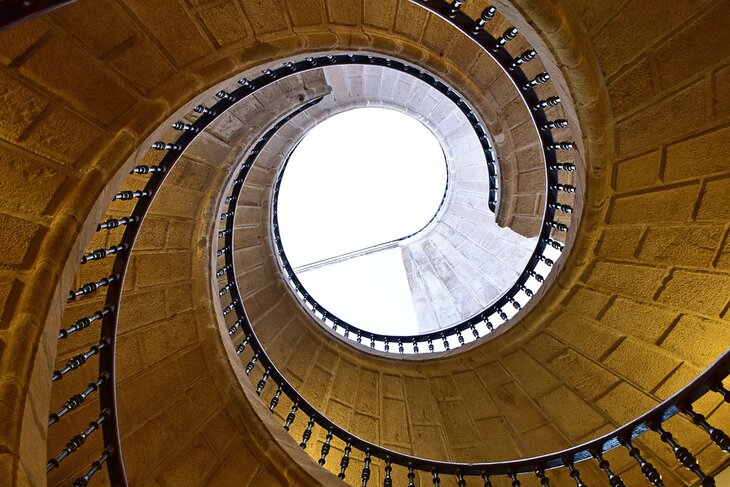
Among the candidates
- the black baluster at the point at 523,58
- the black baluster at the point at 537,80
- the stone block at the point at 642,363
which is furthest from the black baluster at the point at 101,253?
the stone block at the point at 642,363

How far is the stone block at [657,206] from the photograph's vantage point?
3234 mm

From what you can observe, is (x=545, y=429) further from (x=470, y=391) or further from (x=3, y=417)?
(x=3, y=417)

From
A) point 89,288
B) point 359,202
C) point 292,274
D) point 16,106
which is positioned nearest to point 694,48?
point 16,106

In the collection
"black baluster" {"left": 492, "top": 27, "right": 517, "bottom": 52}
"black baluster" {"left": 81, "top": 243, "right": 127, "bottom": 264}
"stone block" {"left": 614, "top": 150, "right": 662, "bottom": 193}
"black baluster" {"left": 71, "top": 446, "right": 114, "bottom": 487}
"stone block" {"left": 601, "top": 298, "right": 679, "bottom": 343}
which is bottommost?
"black baluster" {"left": 71, "top": 446, "right": 114, "bottom": 487}

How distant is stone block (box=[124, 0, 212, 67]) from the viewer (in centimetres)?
269

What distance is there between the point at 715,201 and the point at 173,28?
13.2 ft

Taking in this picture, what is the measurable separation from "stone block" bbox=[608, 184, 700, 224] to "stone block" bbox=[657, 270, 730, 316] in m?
0.54

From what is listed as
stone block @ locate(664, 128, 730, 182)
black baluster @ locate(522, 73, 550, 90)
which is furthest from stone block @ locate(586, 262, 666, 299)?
black baluster @ locate(522, 73, 550, 90)

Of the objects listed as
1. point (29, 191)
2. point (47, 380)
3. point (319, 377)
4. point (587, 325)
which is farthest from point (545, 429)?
point (29, 191)

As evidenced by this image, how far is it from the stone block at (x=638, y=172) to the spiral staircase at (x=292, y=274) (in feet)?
0.07

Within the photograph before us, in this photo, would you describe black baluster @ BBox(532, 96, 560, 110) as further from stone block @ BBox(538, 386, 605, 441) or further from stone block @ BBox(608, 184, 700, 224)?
stone block @ BBox(538, 386, 605, 441)

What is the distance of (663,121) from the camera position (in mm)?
3000

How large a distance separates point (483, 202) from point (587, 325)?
5046mm

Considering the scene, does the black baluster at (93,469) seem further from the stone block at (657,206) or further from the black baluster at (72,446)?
the stone block at (657,206)
